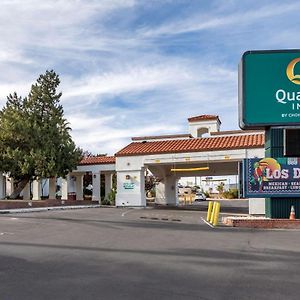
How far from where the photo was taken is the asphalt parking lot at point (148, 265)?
741 centimetres

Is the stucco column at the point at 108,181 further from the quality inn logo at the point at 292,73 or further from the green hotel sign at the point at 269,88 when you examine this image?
the quality inn logo at the point at 292,73

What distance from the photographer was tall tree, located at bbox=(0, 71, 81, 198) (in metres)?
36.2

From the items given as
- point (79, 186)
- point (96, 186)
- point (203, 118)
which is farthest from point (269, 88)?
point (79, 186)

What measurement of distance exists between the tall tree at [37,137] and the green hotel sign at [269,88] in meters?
19.8

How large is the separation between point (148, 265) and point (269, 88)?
12467 mm

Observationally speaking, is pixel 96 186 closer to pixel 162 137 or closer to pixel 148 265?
→ pixel 162 137

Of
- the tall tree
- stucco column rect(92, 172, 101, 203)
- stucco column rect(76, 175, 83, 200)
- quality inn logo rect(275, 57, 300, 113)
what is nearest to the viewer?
quality inn logo rect(275, 57, 300, 113)

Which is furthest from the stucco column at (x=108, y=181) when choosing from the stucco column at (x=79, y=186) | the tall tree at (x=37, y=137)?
the tall tree at (x=37, y=137)

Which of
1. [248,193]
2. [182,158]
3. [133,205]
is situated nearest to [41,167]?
[133,205]

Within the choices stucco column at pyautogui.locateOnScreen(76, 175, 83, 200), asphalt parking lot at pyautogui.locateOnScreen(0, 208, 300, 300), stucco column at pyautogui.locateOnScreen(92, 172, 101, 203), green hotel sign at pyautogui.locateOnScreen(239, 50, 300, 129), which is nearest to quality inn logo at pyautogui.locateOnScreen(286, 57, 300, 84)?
green hotel sign at pyautogui.locateOnScreen(239, 50, 300, 129)

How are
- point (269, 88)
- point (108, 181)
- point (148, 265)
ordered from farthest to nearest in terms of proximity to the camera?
1. point (108, 181)
2. point (269, 88)
3. point (148, 265)

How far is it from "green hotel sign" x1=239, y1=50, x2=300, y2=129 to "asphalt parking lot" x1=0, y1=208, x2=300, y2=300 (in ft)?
19.1

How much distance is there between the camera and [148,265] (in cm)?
967

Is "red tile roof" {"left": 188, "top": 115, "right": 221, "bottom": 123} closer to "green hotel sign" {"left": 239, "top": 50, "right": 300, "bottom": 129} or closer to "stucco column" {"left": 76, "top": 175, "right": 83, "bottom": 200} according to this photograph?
"stucco column" {"left": 76, "top": 175, "right": 83, "bottom": 200}
